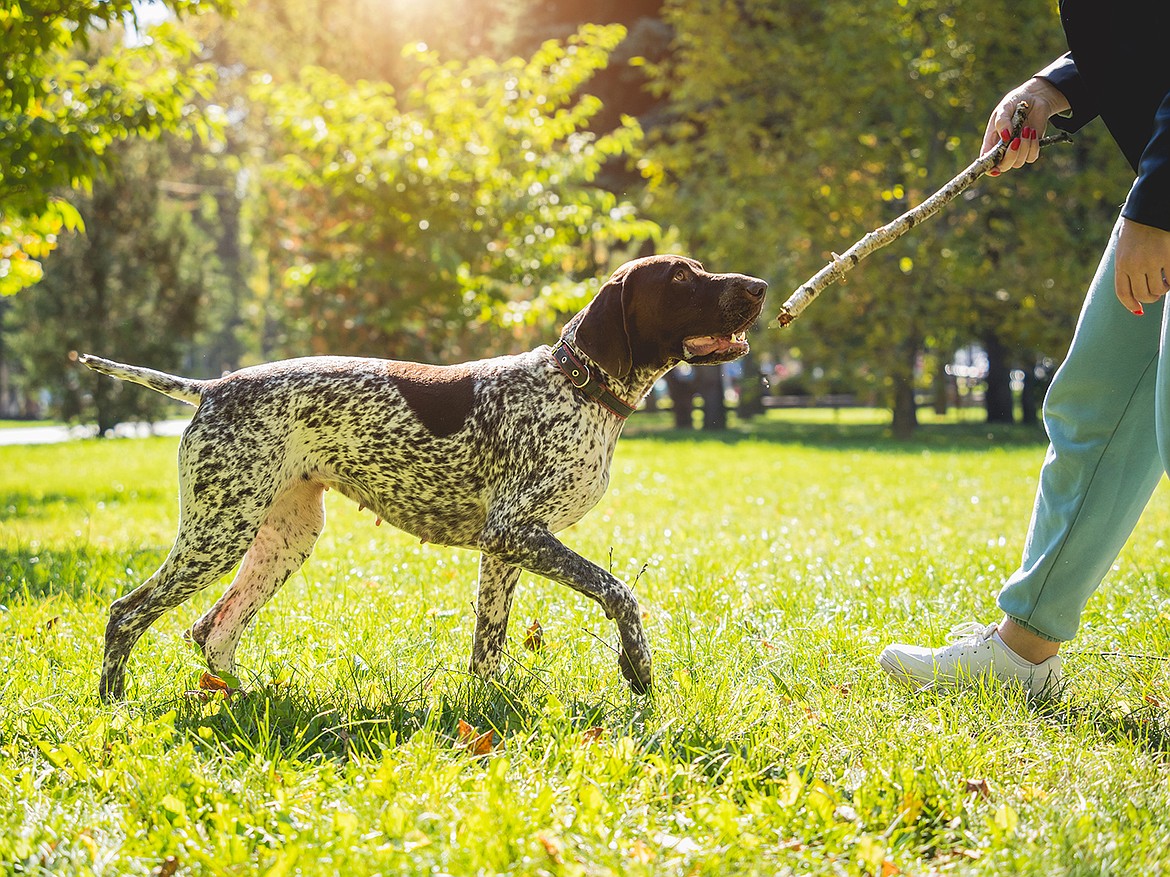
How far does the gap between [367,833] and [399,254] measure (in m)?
12.7

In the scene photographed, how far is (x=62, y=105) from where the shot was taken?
7.38 meters

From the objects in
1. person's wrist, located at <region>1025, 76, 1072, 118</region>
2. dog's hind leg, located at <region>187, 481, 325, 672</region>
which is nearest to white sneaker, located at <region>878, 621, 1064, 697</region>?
person's wrist, located at <region>1025, 76, 1072, 118</region>

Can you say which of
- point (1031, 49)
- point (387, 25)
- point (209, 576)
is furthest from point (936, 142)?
point (209, 576)

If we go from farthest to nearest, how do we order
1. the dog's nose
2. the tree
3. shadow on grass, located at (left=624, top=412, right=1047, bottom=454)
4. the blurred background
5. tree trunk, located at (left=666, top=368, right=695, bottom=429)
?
tree trunk, located at (left=666, top=368, right=695, bottom=429), the tree, shadow on grass, located at (left=624, top=412, right=1047, bottom=454), the blurred background, the dog's nose

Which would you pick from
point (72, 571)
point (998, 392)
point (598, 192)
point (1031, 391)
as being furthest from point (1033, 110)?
point (998, 392)

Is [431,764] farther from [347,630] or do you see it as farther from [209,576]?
[347,630]

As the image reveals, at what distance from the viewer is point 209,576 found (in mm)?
3256

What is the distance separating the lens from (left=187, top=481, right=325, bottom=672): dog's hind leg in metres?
3.55

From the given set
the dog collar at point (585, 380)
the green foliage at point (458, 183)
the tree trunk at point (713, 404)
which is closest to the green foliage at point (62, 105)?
the dog collar at point (585, 380)

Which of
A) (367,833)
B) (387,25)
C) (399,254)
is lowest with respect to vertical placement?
(367,833)

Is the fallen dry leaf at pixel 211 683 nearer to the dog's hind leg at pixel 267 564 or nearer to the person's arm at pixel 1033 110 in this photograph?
the dog's hind leg at pixel 267 564

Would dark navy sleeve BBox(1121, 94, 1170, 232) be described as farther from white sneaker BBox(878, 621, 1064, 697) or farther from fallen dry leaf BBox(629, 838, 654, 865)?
fallen dry leaf BBox(629, 838, 654, 865)

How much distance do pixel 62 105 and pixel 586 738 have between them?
6811mm

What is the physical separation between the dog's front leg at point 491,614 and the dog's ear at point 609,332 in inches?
29.8
